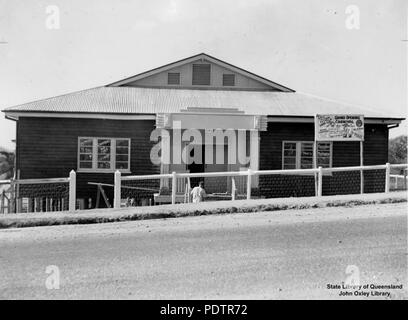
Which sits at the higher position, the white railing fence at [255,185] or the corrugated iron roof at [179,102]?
the corrugated iron roof at [179,102]

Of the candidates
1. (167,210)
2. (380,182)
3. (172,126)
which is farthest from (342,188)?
(167,210)

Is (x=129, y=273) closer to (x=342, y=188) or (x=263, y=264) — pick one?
(x=263, y=264)

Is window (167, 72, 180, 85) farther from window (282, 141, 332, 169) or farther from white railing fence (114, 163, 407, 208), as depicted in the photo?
window (282, 141, 332, 169)

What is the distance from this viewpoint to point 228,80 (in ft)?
76.5

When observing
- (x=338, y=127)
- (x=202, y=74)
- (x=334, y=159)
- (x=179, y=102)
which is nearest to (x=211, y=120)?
(x=179, y=102)

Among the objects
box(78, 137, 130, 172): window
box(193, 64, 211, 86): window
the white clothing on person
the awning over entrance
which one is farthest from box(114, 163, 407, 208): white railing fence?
box(193, 64, 211, 86): window

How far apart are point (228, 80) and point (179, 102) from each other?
361 cm

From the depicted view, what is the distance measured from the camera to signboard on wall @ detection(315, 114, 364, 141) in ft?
54.5

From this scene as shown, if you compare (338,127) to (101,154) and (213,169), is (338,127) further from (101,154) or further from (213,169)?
(101,154)

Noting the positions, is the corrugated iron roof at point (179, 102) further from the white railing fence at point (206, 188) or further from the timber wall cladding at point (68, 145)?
the white railing fence at point (206, 188)

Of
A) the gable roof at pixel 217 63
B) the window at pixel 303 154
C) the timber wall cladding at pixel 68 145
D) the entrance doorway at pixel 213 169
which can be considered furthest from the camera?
the gable roof at pixel 217 63

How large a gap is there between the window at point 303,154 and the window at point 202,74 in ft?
17.8

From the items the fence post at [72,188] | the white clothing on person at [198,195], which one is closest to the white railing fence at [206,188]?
the white clothing on person at [198,195]

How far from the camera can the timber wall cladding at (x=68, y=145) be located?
18.9 metres
